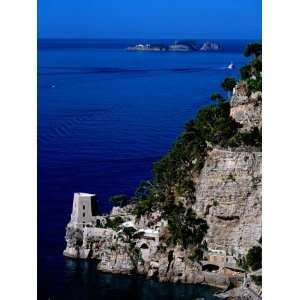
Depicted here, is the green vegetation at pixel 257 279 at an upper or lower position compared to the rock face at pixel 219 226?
lower

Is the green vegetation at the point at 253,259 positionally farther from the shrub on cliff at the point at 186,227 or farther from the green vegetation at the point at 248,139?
the green vegetation at the point at 248,139

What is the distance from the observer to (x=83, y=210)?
14297mm

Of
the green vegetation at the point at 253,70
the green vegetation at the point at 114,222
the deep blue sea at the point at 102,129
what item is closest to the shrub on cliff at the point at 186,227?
the deep blue sea at the point at 102,129

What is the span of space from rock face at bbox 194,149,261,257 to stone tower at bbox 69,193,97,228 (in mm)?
2482

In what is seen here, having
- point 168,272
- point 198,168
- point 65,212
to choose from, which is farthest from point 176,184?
point 65,212

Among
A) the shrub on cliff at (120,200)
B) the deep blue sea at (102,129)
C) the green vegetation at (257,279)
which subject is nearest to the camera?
the green vegetation at (257,279)

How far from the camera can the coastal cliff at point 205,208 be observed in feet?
38.9

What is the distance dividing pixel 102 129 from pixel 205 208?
680cm

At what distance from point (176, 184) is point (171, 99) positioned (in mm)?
5098

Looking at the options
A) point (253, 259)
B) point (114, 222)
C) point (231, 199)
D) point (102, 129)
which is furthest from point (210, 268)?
point (102, 129)

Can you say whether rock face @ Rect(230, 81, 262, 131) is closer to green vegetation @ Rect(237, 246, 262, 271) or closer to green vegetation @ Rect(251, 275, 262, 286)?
Result: green vegetation @ Rect(237, 246, 262, 271)

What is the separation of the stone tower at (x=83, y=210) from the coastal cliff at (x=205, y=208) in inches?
29.0

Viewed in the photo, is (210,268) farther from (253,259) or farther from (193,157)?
(193,157)

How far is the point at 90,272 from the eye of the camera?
1330 centimetres
